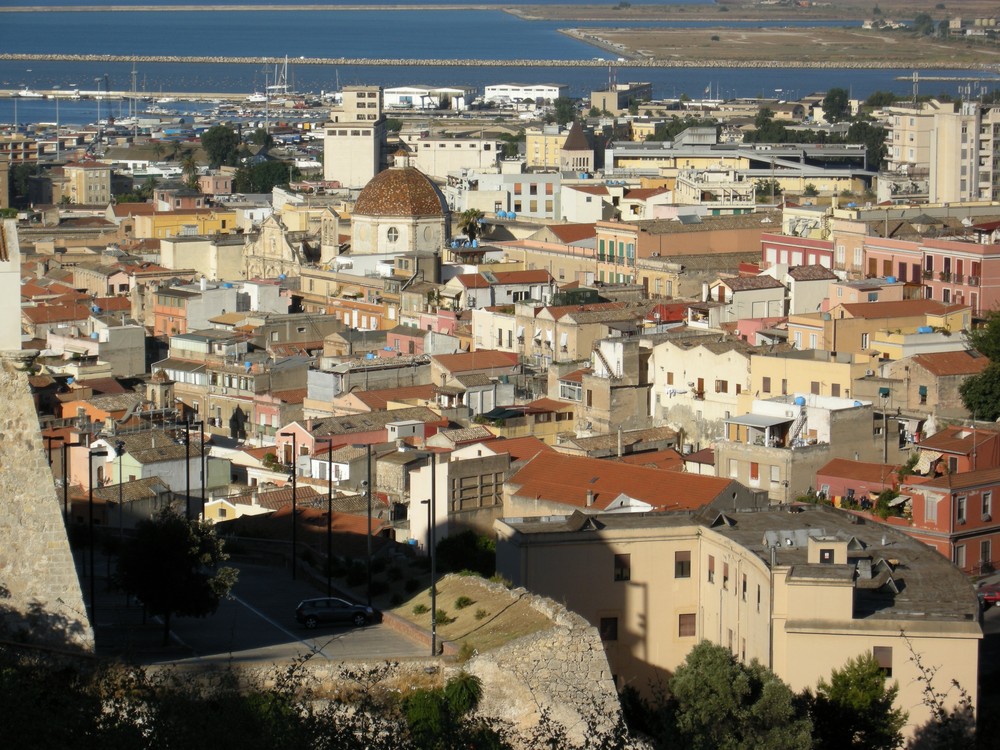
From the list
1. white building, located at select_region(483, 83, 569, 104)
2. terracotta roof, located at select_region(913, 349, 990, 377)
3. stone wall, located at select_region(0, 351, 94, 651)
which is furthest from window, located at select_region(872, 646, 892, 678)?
white building, located at select_region(483, 83, 569, 104)

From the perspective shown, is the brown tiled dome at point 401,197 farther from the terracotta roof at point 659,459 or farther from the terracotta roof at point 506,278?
the terracotta roof at point 659,459

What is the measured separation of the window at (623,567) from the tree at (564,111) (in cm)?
7829

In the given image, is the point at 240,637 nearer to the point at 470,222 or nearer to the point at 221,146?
the point at 470,222

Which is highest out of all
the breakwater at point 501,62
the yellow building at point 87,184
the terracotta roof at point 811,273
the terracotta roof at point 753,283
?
the breakwater at point 501,62

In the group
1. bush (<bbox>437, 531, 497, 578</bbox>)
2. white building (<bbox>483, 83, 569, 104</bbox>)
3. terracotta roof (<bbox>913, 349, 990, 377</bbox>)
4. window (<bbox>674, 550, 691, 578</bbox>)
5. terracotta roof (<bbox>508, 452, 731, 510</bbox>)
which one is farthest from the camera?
white building (<bbox>483, 83, 569, 104</bbox>)

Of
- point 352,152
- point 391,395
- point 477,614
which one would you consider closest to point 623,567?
point 477,614

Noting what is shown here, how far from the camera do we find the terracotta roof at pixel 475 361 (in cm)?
3036

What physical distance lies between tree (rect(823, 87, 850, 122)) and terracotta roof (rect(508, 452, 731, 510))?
226 feet

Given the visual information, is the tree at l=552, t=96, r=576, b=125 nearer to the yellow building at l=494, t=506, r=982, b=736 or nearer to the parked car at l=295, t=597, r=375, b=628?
the yellow building at l=494, t=506, r=982, b=736

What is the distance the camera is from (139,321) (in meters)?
39.6

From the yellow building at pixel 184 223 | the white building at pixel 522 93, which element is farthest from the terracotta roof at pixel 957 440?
the white building at pixel 522 93

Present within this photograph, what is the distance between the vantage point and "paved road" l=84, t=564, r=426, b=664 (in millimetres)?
10741

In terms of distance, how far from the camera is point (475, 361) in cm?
3067

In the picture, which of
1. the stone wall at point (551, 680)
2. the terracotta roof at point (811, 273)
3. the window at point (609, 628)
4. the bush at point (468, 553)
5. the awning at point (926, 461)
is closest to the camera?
the stone wall at point (551, 680)
